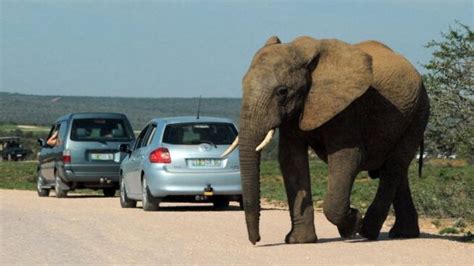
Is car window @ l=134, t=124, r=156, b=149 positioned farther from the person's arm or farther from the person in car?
the person's arm

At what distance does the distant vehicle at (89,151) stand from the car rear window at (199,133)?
572 centimetres

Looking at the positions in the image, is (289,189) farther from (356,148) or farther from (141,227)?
(141,227)

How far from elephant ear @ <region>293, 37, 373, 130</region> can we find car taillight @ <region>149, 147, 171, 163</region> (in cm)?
754

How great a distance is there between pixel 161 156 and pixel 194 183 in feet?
2.27

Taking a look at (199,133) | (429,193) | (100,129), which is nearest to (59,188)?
(100,129)

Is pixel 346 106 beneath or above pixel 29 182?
above

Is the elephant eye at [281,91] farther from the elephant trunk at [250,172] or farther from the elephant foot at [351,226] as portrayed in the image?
the elephant foot at [351,226]

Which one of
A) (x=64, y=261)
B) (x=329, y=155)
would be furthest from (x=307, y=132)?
(x=64, y=261)

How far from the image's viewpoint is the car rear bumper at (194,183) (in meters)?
23.9

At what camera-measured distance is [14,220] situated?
870 inches

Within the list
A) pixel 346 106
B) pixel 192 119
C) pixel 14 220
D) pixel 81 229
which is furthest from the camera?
pixel 192 119

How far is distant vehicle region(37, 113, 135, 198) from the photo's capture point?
29922mm

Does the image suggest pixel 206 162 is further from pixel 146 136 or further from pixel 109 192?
pixel 109 192

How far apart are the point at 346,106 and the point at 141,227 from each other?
15.7 ft
